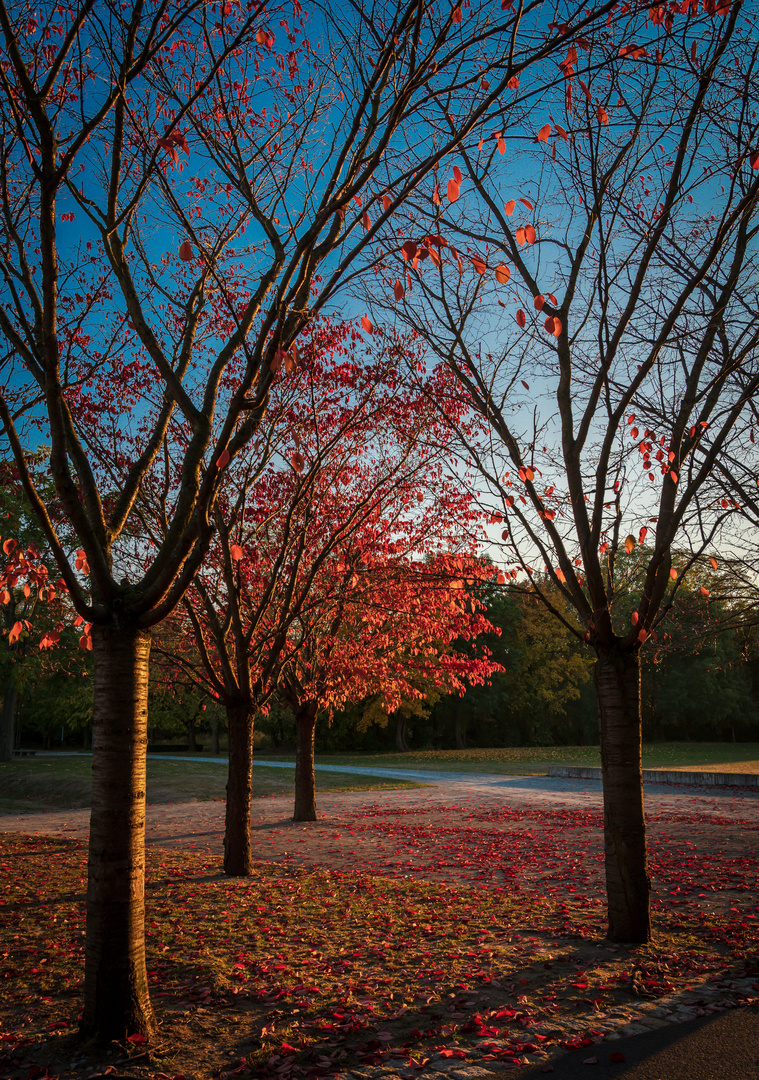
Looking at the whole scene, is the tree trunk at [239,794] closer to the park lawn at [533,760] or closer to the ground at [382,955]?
the ground at [382,955]

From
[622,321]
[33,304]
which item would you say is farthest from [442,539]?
[33,304]

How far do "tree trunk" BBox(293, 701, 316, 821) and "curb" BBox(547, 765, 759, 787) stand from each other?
12346 millimetres

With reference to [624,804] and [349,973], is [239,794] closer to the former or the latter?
[349,973]

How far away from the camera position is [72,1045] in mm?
3654

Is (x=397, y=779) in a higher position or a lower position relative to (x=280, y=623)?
lower

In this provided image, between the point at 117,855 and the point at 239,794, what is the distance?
525cm

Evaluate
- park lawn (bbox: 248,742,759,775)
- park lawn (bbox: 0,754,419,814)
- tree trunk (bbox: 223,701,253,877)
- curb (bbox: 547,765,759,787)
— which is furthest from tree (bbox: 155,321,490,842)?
park lawn (bbox: 248,742,759,775)

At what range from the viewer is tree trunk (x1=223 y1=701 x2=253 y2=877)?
8.67 m

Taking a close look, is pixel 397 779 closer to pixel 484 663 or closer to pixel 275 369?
pixel 484 663

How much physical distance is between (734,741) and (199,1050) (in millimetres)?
58111

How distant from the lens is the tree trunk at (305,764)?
13289mm

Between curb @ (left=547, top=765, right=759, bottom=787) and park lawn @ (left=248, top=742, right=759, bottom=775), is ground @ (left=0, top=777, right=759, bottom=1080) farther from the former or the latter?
park lawn @ (left=248, top=742, right=759, bottom=775)

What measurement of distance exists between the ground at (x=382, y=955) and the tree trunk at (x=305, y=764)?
7.19ft

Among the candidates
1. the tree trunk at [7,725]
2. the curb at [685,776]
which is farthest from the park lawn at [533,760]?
the tree trunk at [7,725]
